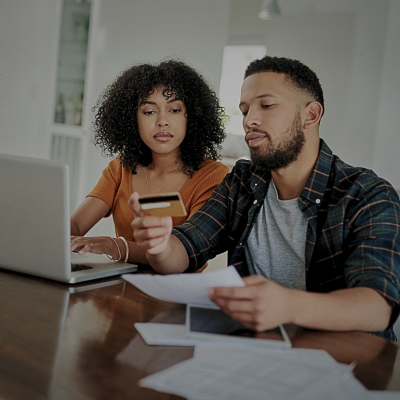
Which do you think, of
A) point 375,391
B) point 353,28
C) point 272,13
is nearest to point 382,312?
point 375,391

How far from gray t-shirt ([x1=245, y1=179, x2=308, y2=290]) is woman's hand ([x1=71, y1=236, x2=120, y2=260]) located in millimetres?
381

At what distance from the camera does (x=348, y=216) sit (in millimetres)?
1219

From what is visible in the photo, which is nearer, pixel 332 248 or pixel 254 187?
pixel 332 248

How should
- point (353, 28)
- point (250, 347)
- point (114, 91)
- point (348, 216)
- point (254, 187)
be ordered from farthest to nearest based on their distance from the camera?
point (353, 28), point (114, 91), point (254, 187), point (348, 216), point (250, 347)

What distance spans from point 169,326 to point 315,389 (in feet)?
1.04

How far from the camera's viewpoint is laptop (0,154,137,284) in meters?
1.09

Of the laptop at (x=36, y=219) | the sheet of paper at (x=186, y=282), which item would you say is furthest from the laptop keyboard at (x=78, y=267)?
the sheet of paper at (x=186, y=282)

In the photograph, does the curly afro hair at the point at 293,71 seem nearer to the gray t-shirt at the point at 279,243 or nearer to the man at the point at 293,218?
the man at the point at 293,218

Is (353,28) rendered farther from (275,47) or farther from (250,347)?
(250,347)

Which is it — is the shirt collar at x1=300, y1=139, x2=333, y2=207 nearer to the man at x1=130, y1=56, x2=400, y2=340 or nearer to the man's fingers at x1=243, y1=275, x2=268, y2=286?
the man at x1=130, y1=56, x2=400, y2=340

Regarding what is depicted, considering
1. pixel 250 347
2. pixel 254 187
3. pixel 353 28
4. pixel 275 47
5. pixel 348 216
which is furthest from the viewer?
pixel 275 47

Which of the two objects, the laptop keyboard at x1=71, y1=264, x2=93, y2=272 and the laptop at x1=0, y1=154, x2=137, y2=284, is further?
the laptop keyboard at x1=71, y1=264, x2=93, y2=272

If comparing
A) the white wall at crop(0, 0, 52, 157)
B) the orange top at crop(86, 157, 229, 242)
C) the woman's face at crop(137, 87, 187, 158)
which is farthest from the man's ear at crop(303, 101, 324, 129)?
the white wall at crop(0, 0, 52, 157)

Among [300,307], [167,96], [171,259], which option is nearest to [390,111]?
[167,96]
